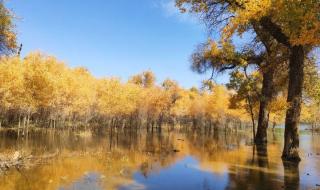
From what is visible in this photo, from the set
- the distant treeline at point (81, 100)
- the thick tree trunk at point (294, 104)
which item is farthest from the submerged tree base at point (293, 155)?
the distant treeline at point (81, 100)

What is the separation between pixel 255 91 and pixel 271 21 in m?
14.8

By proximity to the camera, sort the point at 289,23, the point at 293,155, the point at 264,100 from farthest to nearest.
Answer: the point at 264,100, the point at 293,155, the point at 289,23

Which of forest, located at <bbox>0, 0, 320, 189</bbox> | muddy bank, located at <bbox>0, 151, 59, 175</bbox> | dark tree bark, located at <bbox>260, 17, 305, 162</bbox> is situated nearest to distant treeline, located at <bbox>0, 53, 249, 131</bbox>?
forest, located at <bbox>0, 0, 320, 189</bbox>

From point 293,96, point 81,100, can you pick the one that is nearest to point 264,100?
point 293,96

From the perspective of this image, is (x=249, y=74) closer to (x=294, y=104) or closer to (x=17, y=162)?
(x=294, y=104)

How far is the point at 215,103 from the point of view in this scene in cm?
9006

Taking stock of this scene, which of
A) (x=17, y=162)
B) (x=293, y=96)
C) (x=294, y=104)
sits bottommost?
(x=17, y=162)

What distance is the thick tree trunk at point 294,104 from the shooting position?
17297mm

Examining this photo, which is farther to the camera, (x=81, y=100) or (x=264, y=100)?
(x=81, y=100)

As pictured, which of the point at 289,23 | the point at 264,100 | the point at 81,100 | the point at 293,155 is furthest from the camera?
the point at 81,100

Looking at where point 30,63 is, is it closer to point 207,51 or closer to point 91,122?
point 207,51

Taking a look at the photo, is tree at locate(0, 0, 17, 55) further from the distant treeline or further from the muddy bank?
the distant treeline

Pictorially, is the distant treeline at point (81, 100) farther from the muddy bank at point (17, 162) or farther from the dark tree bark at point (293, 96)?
the muddy bank at point (17, 162)

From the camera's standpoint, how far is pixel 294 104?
17.4 m
